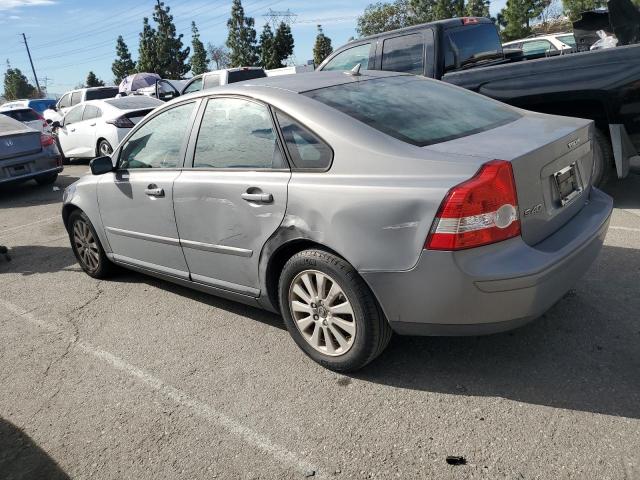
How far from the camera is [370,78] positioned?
367 centimetres

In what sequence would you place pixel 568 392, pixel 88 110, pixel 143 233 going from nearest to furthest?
pixel 568 392 → pixel 143 233 → pixel 88 110

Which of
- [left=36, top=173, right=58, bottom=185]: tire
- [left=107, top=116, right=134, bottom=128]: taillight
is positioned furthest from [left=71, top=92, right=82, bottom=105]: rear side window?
[left=36, top=173, right=58, bottom=185]: tire

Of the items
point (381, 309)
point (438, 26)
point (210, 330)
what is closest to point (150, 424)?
point (210, 330)

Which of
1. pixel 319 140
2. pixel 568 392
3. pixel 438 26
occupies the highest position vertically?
pixel 438 26

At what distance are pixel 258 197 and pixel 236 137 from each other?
1.74 feet

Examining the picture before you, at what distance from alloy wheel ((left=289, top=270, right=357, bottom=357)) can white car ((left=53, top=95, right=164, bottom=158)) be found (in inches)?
372

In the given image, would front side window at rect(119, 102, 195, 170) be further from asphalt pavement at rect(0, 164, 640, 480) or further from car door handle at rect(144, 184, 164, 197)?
asphalt pavement at rect(0, 164, 640, 480)

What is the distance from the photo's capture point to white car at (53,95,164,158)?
12.0 metres

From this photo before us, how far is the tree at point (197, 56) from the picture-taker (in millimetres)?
64875

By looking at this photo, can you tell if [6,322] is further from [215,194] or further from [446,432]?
[446,432]

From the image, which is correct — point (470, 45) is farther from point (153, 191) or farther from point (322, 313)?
point (322, 313)

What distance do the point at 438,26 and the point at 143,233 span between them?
4489mm

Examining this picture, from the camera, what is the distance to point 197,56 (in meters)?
65.1

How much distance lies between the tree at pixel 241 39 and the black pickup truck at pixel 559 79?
50926 mm
